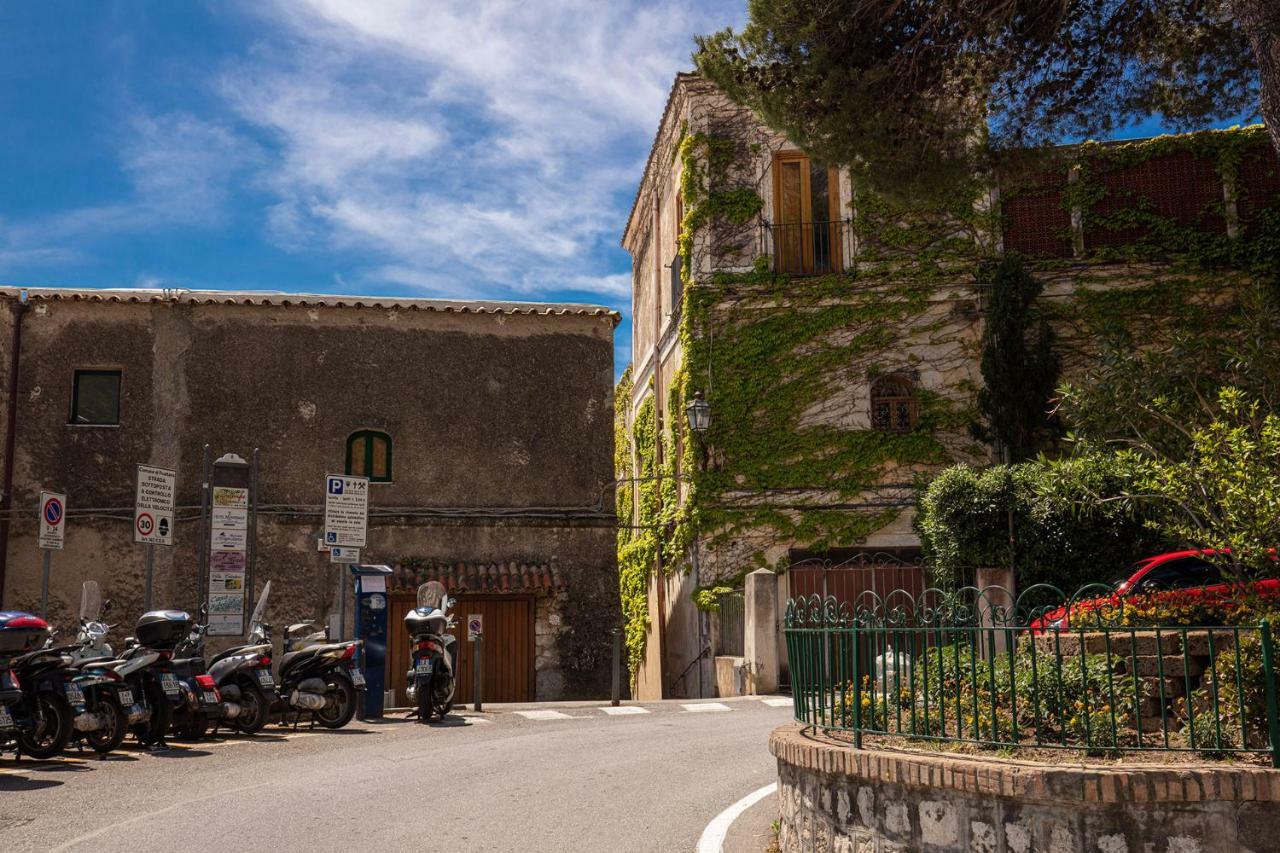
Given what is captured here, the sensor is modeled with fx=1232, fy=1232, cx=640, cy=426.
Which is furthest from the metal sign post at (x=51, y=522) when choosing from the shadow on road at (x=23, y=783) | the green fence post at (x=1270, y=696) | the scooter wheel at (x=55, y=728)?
the green fence post at (x=1270, y=696)

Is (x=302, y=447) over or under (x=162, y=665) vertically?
over

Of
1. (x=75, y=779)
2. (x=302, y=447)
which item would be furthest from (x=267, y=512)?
(x=75, y=779)

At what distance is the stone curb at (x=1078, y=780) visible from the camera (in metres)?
4.78

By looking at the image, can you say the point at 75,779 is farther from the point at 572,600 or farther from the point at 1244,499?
the point at 572,600

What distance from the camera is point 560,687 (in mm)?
21844

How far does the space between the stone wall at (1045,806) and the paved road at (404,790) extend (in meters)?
1.91

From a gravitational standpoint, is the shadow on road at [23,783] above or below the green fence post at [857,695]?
below

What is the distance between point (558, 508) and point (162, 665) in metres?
11.3

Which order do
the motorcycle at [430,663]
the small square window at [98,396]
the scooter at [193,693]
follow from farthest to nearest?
the small square window at [98,396] → the motorcycle at [430,663] → the scooter at [193,693]

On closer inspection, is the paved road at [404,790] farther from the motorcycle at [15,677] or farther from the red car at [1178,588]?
the red car at [1178,588]

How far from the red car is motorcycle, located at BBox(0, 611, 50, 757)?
26.2ft

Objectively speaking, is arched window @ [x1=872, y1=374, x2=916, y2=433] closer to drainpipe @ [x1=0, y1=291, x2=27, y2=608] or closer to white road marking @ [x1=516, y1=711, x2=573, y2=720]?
white road marking @ [x1=516, y1=711, x2=573, y2=720]

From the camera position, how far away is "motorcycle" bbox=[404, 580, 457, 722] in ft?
45.3

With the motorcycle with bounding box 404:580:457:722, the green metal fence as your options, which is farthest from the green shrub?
the green metal fence
